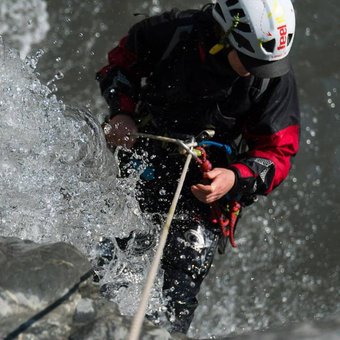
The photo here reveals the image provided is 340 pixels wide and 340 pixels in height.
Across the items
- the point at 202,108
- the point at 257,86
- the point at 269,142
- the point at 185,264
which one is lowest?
the point at 185,264

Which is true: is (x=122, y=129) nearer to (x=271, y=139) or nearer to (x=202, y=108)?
(x=202, y=108)

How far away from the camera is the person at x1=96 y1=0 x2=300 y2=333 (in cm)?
356

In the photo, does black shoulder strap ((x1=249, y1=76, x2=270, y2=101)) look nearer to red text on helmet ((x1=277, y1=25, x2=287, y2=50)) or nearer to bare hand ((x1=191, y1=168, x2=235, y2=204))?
red text on helmet ((x1=277, y1=25, x2=287, y2=50))

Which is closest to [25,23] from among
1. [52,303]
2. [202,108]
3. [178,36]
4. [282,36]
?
[178,36]

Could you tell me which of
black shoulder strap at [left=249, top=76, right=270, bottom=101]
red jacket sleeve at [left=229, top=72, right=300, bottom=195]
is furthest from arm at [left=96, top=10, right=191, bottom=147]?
red jacket sleeve at [left=229, top=72, right=300, bottom=195]

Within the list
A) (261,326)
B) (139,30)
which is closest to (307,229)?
(261,326)

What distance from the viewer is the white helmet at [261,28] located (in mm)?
3508

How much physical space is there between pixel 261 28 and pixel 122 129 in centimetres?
104

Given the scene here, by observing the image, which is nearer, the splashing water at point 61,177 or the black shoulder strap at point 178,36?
the black shoulder strap at point 178,36

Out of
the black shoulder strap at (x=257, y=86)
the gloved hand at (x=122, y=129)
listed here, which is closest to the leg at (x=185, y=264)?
the gloved hand at (x=122, y=129)

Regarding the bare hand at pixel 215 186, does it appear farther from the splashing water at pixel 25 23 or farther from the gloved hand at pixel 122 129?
the splashing water at pixel 25 23

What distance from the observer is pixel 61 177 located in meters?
4.21

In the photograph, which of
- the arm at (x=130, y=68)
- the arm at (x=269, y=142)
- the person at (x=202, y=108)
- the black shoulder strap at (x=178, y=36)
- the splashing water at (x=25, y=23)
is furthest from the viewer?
the splashing water at (x=25, y=23)

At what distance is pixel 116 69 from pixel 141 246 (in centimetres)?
108
